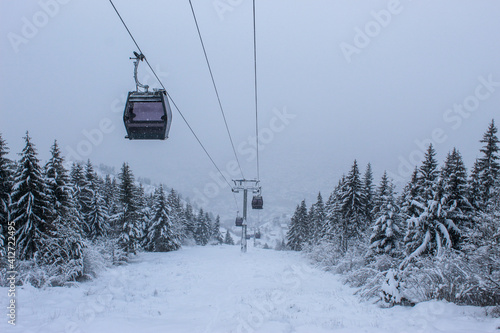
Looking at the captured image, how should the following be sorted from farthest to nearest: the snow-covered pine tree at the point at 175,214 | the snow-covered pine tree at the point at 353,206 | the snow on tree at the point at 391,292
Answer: the snow-covered pine tree at the point at 175,214 → the snow-covered pine tree at the point at 353,206 → the snow on tree at the point at 391,292

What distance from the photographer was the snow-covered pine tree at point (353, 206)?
2891 centimetres

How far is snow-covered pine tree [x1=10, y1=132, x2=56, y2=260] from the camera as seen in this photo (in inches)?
674

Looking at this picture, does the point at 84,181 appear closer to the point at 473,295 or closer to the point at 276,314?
A: the point at 276,314

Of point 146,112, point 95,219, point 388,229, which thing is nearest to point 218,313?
point 146,112

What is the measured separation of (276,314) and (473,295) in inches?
240

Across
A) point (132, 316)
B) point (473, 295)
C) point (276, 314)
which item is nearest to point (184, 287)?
point (132, 316)

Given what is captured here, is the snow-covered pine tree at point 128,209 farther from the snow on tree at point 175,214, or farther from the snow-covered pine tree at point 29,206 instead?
the snow-covered pine tree at point 29,206

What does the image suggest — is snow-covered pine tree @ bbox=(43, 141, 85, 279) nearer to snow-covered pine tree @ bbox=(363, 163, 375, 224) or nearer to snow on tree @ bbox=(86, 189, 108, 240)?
snow on tree @ bbox=(86, 189, 108, 240)

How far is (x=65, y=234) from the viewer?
60.9ft

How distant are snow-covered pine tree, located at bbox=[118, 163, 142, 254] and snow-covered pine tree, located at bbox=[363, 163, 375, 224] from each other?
89.5 ft

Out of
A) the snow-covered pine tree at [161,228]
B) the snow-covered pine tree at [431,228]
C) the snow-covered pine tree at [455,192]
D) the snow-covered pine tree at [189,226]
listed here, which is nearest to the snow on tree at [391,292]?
the snow-covered pine tree at [431,228]

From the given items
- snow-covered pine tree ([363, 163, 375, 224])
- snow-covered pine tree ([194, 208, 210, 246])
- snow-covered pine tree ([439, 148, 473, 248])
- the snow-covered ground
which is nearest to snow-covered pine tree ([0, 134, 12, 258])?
the snow-covered ground

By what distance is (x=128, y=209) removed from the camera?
109 feet

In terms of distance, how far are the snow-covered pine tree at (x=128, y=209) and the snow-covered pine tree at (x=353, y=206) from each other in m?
24.8
